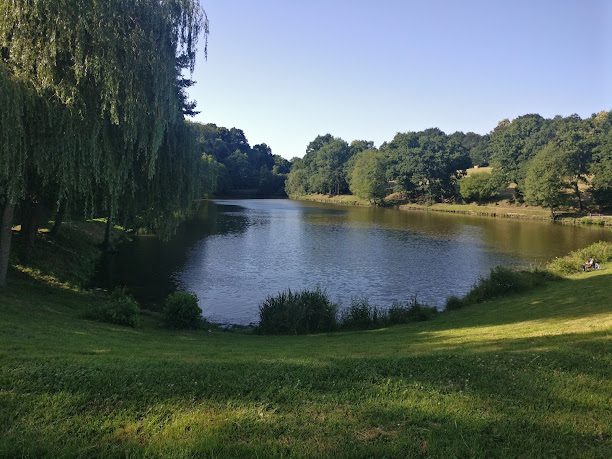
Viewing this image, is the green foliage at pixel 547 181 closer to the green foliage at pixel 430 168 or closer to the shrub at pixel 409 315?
the green foliage at pixel 430 168

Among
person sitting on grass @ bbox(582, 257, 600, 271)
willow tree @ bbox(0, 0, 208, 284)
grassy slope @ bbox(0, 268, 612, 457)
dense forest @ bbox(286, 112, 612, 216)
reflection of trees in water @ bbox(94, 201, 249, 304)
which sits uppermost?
dense forest @ bbox(286, 112, 612, 216)

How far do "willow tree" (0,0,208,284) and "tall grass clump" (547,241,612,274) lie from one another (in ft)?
72.9

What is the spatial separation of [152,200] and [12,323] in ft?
27.4

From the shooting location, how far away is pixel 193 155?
19016 millimetres

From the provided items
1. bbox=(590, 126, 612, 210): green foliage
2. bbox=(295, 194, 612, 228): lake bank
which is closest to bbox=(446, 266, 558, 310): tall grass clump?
bbox=(295, 194, 612, 228): lake bank

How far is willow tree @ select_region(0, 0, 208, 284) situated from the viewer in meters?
12.6

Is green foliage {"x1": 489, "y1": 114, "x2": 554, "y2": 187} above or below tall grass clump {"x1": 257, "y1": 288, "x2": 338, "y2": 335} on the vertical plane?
above

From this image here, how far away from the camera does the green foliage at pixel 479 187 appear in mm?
90294

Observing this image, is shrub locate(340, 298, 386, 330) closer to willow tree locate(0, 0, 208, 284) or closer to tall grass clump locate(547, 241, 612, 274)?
willow tree locate(0, 0, 208, 284)

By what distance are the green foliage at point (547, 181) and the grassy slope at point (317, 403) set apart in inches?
2933

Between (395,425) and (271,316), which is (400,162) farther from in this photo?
(395,425)

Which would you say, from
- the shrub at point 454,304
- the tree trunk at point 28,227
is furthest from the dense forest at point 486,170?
the tree trunk at point 28,227

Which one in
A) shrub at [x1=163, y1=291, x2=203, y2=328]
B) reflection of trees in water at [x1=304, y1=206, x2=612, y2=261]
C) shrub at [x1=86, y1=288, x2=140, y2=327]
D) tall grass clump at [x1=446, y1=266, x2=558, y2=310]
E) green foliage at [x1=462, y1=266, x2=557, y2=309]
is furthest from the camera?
reflection of trees in water at [x1=304, y1=206, x2=612, y2=261]

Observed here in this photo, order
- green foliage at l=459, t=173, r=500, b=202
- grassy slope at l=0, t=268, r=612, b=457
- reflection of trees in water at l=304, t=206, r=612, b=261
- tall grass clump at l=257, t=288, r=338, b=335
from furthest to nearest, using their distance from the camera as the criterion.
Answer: green foliage at l=459, t=173, r=500, b=202 → reflection of trees in water at l=304, t=206, r=612, b=261 → tall grass clump at l=257, t=288, r=338, b=335 → grassy slope at l=0, t=268, r=612, b=457
